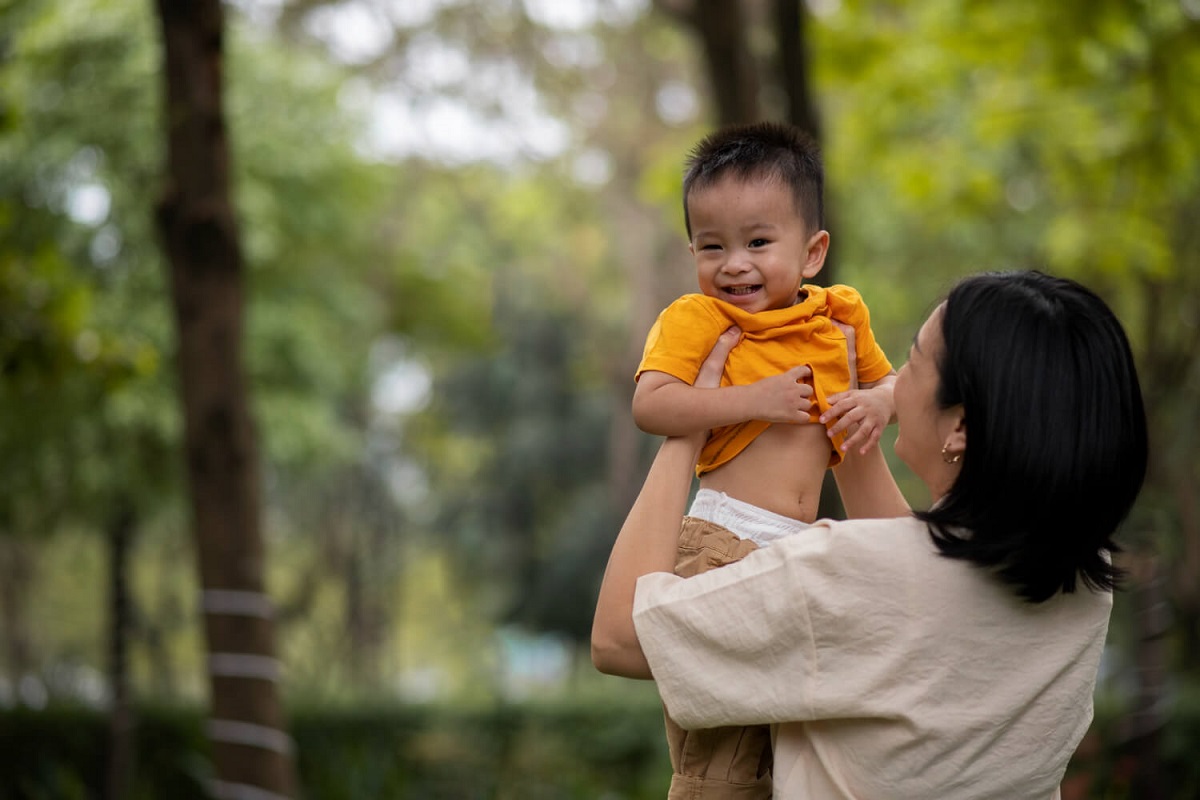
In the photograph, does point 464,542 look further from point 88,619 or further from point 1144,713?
point 1144,713

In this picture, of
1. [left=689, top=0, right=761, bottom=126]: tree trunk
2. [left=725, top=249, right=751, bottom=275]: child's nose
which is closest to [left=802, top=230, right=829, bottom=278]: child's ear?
[left=725, top=249, right=751, bottom=275]: child's nose

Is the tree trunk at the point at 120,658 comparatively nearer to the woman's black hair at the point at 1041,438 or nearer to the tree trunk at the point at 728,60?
the tree trunk at the point at 728,60

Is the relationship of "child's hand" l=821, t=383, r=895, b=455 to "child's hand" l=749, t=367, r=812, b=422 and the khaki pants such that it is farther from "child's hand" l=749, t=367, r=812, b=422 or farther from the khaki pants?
the khaki pants

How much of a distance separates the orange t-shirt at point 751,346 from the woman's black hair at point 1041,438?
0.28 meters

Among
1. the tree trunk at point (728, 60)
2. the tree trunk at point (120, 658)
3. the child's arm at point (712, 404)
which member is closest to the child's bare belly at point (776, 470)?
the child's arm at point (712, 404)

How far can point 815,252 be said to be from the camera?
1998 mm

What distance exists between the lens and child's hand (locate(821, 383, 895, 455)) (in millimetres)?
1873

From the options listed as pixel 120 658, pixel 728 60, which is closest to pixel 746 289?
pixel 728 60

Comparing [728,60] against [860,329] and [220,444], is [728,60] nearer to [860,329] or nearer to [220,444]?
[220,444]

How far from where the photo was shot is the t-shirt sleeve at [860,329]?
78.4 inches

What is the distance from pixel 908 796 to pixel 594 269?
21.3 m

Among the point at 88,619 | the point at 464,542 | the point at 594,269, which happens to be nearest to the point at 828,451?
the point at 594,269

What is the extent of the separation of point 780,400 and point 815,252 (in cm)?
32

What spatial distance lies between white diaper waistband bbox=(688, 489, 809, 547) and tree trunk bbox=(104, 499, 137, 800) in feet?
31.4
